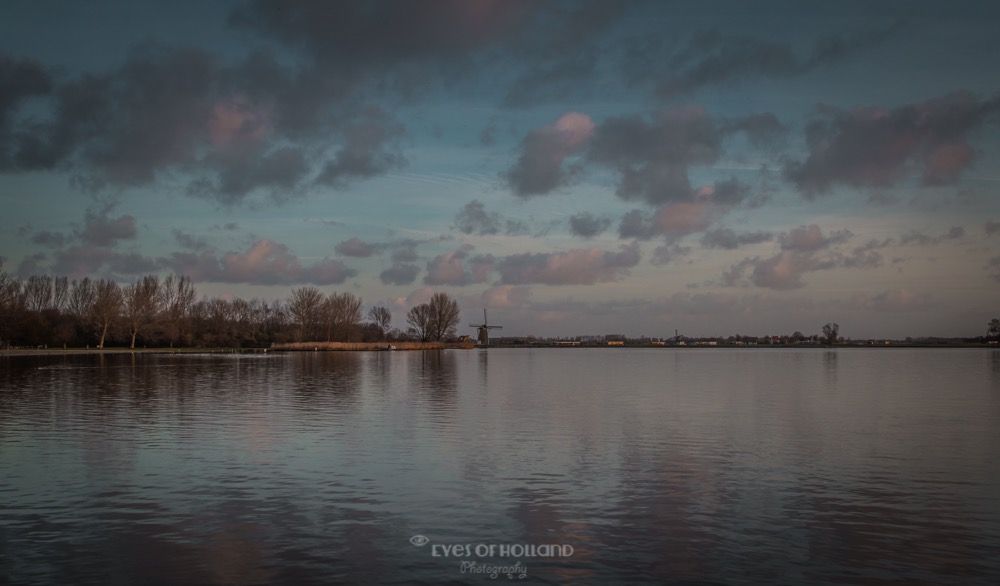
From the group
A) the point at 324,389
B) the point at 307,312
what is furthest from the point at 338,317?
the point at 324,389

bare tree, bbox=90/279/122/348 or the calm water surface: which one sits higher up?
bare tree, bbox=90/279/122/348

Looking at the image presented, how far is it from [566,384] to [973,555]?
37.9 meters

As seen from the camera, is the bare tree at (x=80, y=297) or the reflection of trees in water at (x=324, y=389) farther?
the bare tree at (x=80, y=297)

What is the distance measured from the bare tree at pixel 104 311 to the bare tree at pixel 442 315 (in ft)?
220

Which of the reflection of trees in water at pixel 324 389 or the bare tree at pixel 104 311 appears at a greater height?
the bare tree at pixel 104 311

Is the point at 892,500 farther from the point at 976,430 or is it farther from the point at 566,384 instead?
the point at 566,384

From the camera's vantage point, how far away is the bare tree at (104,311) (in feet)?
399

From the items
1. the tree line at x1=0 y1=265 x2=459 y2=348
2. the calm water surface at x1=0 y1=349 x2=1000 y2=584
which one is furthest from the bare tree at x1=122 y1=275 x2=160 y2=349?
the calm water surface at x1=0 y1=349 x2=1000 y2=584

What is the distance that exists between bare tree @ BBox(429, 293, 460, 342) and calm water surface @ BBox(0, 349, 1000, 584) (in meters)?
140

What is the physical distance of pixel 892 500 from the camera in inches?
591

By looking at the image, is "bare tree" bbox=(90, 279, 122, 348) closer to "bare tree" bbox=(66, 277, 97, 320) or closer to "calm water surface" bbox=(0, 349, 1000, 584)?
"bare tree" bbox=(66, 277, 97, 320)

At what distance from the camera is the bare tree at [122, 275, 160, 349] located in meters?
128

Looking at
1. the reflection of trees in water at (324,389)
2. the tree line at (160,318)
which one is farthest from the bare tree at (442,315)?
the reflection of trees in water at (324,389)

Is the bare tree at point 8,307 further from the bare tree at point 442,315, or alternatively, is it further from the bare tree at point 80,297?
the bare tree at point 442,315
